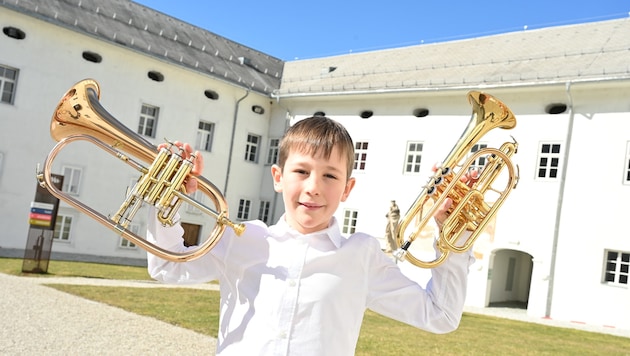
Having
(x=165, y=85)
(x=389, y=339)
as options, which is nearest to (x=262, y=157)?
(x=165, y=85)

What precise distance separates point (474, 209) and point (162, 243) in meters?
1.28

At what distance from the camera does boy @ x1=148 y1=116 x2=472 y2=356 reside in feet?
7.00

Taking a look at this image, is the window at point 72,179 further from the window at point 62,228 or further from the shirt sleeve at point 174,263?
the shirt sleeve at point 174,263

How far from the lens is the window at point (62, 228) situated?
2006 cm

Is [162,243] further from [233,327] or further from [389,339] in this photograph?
[389,339]

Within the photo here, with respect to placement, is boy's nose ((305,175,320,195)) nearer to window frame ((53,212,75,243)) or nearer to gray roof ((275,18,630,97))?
gray roof ((275,18,630,97))

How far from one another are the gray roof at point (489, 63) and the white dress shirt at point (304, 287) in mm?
16135

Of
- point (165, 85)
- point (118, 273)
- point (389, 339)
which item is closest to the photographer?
point (389, 339)

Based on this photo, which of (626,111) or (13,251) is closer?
(626,111)

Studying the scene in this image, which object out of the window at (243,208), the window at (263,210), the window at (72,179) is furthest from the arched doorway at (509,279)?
the window at (72,179)

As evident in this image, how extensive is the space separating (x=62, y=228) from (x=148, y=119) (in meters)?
4.82

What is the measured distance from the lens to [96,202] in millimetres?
20578

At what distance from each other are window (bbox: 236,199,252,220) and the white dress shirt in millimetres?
22522

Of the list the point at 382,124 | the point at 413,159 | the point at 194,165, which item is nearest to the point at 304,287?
the point at 194,165
